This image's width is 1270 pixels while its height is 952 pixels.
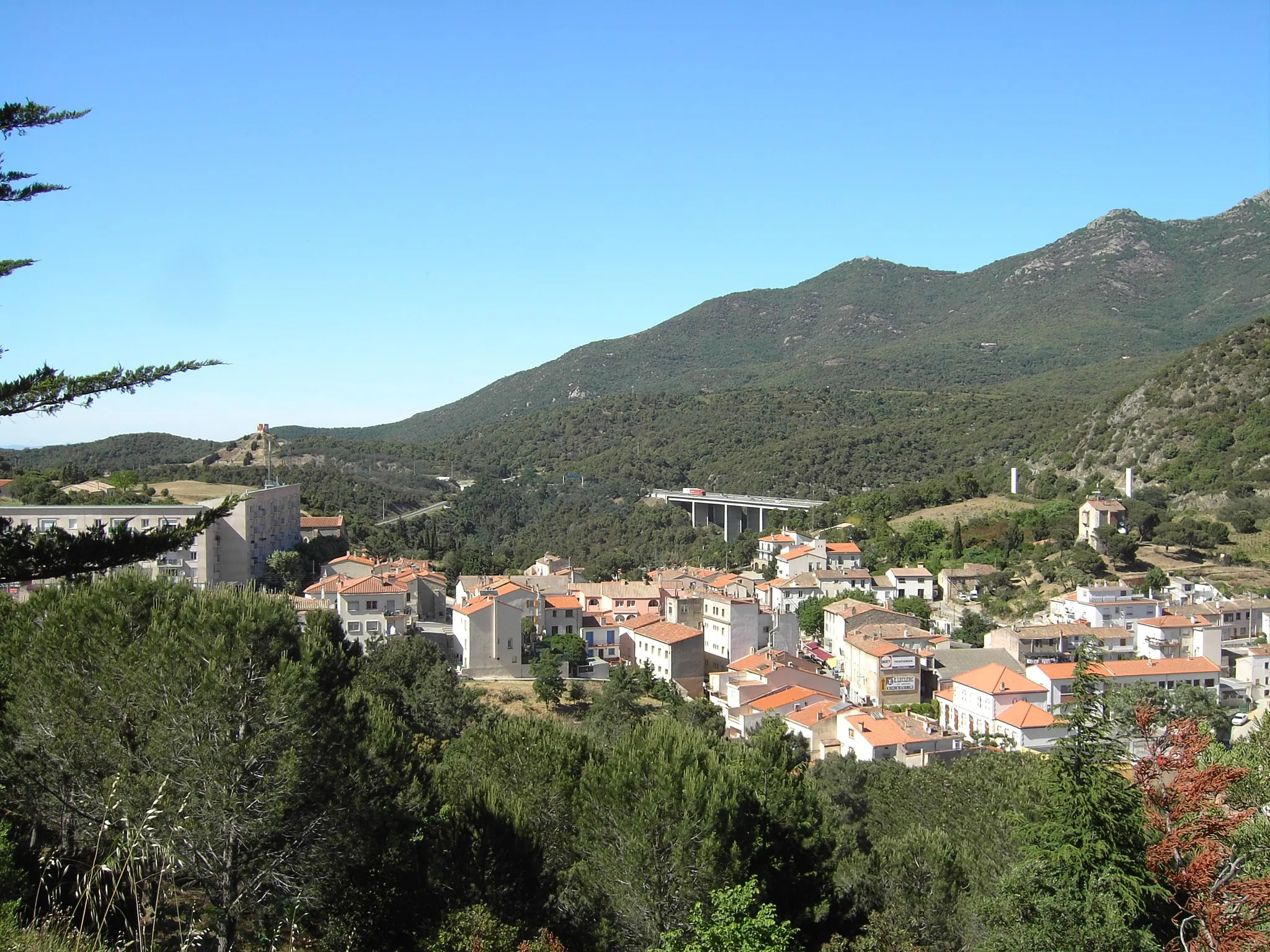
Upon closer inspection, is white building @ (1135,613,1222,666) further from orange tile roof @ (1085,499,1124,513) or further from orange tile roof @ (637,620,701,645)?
orange tile roof @ (637,620,701,645)

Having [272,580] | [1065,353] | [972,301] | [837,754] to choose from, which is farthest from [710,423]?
[972,301]

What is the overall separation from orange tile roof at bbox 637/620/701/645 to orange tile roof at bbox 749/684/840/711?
14.6 ft

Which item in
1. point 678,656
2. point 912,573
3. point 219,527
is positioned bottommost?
point 678,656

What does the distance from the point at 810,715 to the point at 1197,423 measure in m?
40.1

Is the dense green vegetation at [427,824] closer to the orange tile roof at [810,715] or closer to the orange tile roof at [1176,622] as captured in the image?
the orange tile roof at [810,715]

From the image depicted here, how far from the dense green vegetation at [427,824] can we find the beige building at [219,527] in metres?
20.7

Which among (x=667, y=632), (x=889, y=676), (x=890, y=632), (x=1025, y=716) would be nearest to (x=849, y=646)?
(x=890, y=632)

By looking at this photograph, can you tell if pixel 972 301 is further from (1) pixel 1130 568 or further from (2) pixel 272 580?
(2) pixel 272 580

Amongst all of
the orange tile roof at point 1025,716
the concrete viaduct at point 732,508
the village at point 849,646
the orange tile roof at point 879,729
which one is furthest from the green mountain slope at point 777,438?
the orange tile roof at point 879,729

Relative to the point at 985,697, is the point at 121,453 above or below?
above

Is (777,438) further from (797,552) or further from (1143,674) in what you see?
(1143,674)

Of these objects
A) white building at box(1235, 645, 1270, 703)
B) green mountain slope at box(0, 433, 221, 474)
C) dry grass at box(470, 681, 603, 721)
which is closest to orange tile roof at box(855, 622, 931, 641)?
dry grass at box(470, 681, 603, 721)

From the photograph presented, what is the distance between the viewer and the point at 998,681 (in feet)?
93.9

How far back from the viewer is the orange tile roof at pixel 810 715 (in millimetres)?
27750
